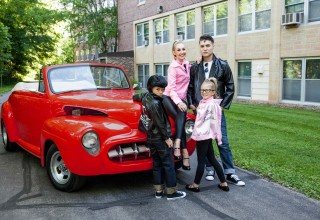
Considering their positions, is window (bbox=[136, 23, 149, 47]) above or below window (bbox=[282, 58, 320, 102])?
above

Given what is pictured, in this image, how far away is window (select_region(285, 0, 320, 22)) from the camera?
13164 millimetres

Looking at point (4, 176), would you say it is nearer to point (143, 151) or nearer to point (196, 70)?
point (143, 151)

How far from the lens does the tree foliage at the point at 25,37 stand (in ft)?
135

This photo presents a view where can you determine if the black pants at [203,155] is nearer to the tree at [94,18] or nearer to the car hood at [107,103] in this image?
the car hood at [107,103]

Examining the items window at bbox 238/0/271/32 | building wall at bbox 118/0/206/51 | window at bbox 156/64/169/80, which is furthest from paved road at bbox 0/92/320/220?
window at bbox 156/64/169/80

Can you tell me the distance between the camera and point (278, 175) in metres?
5.00

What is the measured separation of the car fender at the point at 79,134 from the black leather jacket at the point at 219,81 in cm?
108

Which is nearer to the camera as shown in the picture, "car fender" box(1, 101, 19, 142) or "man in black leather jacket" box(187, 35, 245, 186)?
"man in black leather jacket" box(187, 35, 245, 186)

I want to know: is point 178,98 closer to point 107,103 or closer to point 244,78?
point 107,103

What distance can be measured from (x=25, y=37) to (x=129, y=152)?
44252mm

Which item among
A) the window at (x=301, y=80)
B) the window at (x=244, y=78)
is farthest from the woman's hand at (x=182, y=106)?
the window at (x=244, y=78)

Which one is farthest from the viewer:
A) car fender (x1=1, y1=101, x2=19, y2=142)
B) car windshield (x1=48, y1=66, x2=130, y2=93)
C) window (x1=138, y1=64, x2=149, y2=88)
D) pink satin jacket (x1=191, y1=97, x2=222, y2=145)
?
window (x1=138, y1=64, x2=149, y2=88)

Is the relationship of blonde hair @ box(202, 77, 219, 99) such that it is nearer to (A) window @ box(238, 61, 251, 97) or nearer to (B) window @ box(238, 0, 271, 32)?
(B) window @ box(238, 0, 271, 32)

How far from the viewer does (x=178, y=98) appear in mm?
4641
